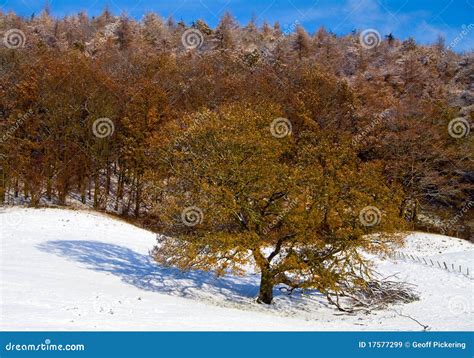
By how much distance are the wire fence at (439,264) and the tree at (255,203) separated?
40.0 feet

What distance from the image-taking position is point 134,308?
17.8 meters

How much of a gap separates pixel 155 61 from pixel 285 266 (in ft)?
184

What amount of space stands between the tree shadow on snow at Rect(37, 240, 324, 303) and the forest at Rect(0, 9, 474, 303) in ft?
5.19

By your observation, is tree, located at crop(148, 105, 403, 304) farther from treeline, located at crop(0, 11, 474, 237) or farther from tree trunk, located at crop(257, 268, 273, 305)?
treeline, located at crop(0, 11, 474, 237)

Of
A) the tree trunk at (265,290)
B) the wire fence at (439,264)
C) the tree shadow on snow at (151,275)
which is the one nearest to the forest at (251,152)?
the tree trunk at (265,290)

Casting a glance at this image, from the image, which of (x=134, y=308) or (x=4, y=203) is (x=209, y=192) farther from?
(x=4, y=203)

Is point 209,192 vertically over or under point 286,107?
under

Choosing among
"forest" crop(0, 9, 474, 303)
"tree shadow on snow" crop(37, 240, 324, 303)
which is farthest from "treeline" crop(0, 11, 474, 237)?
"tree shadow on snow" crop(37, 240, 324, 303)

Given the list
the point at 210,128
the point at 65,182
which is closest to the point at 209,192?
the point at 210,128

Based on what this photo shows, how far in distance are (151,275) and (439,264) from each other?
22354 millimetres

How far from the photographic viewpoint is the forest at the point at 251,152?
22.5 metres

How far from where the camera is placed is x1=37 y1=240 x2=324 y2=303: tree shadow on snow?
2447 centimetres

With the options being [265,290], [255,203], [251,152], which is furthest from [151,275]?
[251,152]

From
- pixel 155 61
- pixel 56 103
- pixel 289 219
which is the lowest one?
pixel 289 219
